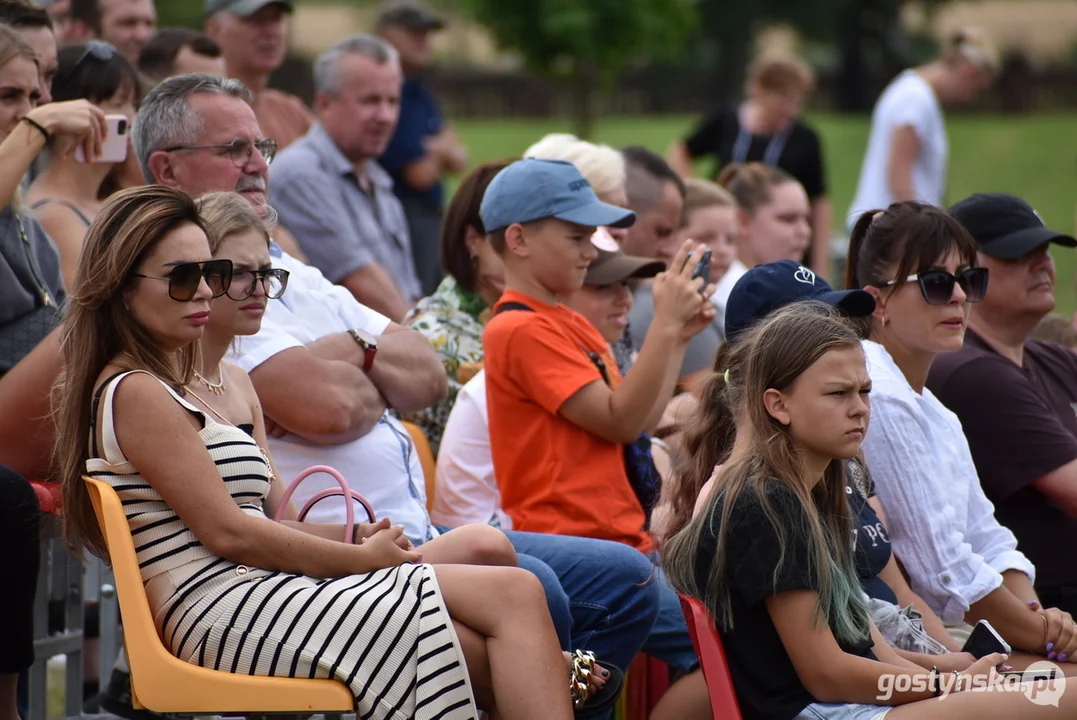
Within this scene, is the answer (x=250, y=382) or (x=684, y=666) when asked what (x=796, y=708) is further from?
(x=250, y=382)

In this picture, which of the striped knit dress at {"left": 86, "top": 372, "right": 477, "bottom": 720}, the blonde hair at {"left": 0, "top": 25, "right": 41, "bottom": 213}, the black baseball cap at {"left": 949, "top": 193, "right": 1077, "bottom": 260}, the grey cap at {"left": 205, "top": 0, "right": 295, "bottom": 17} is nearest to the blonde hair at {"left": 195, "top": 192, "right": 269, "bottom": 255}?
the striped knit dress at {"left": 86, "top": 372, "right": 477, "bottom": 720}

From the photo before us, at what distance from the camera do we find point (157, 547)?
283 cm

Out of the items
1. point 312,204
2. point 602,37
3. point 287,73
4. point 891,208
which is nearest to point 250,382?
point 891,208

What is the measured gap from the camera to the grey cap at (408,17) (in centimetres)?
802

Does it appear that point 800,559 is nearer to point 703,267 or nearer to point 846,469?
point 846,469

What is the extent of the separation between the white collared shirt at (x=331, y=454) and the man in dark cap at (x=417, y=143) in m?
3.88

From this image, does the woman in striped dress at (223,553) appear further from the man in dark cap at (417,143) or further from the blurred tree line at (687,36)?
the blurred tree line at (687,36)

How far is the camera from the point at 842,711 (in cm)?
273

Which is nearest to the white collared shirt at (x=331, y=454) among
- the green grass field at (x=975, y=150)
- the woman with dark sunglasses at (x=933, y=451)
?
the woman with dark sunglasses at (x=933, y=451)

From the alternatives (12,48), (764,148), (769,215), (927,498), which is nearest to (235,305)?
(12,48)

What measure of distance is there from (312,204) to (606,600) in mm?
2628

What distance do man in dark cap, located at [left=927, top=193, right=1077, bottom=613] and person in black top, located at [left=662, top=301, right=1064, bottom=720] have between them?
1.03 m

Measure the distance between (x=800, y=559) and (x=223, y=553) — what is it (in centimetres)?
121

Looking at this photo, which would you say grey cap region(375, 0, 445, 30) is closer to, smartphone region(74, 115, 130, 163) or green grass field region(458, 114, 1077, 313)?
smartphone region(74, 115, 130, 163)
